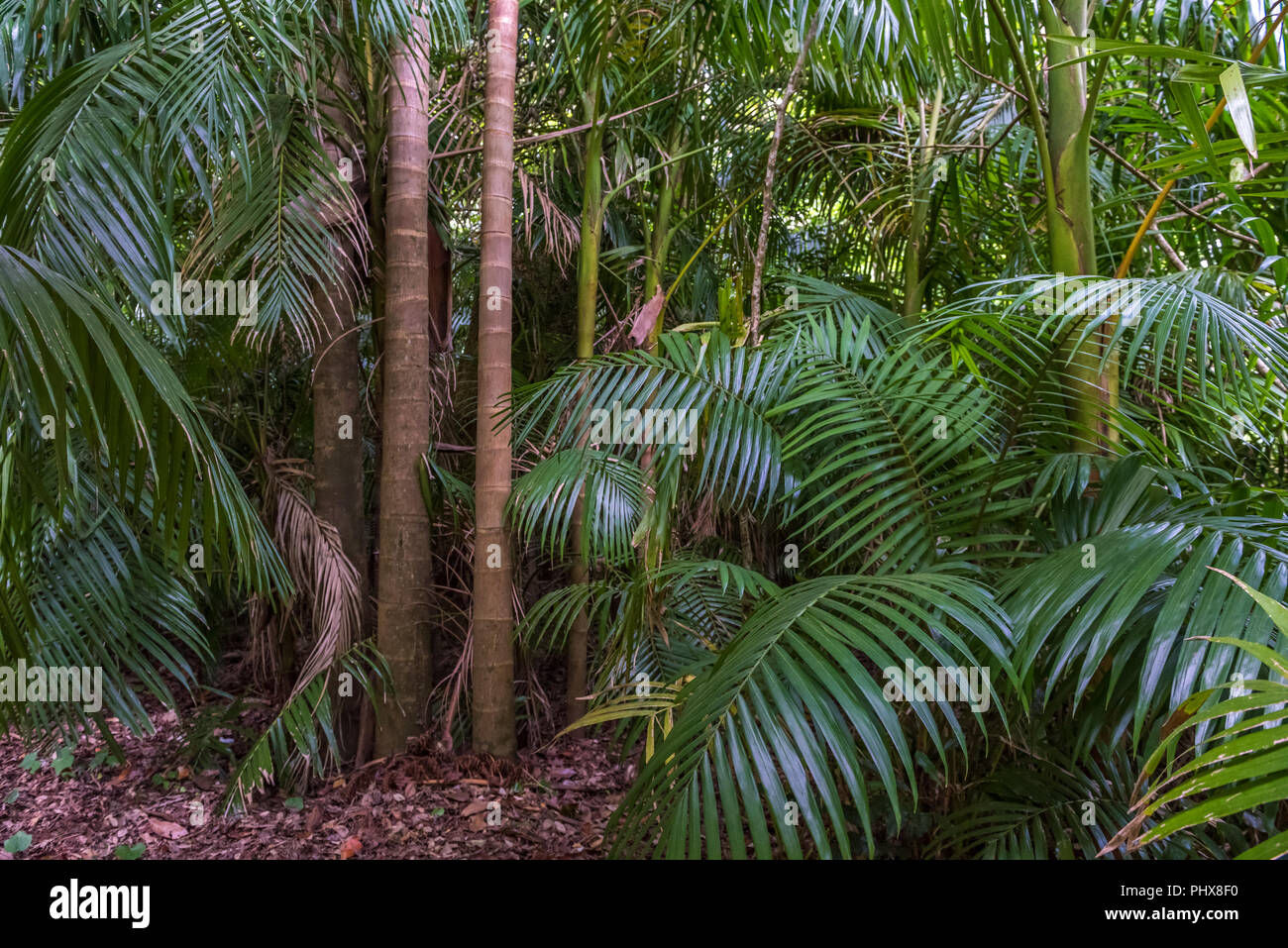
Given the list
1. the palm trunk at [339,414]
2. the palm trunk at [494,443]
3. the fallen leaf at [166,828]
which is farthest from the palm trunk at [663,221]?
the fallen leaf at [166,828]

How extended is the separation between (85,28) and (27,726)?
5.39ft

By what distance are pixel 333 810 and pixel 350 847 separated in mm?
209

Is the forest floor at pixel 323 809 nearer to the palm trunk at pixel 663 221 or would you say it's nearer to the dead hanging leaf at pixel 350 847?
the dead hanging leaf at pixel 350 847

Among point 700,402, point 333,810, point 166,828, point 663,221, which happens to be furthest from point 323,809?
point 663,221

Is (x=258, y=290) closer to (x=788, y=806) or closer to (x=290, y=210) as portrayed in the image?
(x=290, y=210)

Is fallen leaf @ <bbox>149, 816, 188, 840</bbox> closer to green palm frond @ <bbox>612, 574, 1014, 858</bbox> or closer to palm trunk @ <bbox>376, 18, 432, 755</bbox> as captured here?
palm trunk @ <bbox>376, 18, 432, 755</bbox>

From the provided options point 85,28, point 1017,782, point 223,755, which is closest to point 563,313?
point 85,28

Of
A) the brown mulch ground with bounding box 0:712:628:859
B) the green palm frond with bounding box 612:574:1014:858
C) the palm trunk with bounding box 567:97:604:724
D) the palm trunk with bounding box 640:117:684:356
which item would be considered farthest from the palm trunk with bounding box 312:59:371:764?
the green palm frond with bounding box 612:574:1014:858

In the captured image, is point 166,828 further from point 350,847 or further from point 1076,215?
point 1076,215

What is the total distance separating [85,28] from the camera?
77.1 inches

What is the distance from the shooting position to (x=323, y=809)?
199cm

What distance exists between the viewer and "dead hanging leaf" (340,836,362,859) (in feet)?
5.86

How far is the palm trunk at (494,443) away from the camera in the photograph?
85.3 inches

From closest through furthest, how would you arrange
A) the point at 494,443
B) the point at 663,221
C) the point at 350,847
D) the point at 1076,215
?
1. the point at 1076,215
2. the point at 350,847
3. the point at 494,443
4. the point at 663,221
